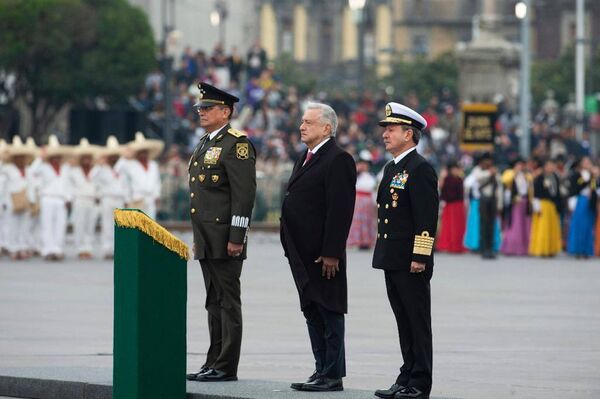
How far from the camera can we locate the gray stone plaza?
1360cm

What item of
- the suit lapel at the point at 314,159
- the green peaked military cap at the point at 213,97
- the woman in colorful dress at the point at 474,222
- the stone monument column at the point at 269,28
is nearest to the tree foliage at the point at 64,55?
the woman in colorful dress at the point at 474,222

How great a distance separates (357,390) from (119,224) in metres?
1.82

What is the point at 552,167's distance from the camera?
105 ft

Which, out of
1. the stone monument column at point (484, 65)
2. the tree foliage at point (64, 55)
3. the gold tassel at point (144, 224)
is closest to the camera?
the gold tassel at point (144, 224)

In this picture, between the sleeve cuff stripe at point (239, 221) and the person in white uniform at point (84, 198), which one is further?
the person in white uniform at point (84, 198)

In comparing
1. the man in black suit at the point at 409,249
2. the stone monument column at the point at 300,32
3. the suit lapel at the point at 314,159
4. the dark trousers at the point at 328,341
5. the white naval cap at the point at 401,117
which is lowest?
the dark trousers at the point at 328,341

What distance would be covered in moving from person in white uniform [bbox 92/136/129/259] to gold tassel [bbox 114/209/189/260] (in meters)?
17.1

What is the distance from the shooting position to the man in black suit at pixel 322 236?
1212 cm

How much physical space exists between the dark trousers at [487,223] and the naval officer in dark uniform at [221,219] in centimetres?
1814

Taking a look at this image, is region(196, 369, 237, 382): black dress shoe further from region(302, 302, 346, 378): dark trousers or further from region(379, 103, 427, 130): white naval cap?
region(379, 103, 427, 130): white naval cap

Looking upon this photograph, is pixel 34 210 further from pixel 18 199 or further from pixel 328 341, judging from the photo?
pixel 328 341

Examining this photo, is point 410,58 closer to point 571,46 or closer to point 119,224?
point 571,46

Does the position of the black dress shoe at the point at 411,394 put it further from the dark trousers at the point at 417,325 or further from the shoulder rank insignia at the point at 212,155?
the shoulder rank insignia at the point at 212,155

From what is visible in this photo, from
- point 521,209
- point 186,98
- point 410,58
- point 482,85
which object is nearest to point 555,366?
point 521,209
